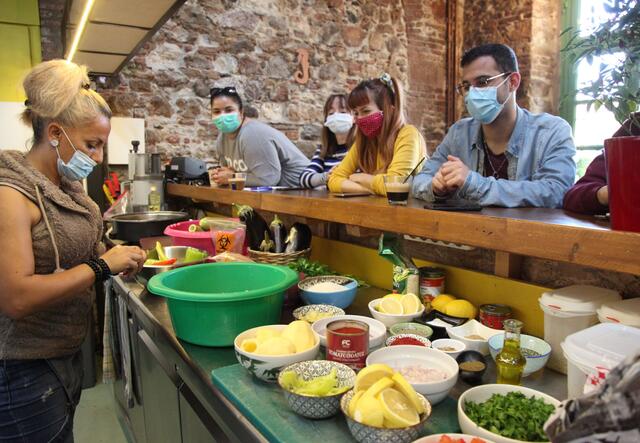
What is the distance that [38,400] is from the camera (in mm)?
1544

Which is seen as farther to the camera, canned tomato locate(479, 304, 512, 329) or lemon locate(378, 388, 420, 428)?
canned tomato locate(479, 304, 512, 329)

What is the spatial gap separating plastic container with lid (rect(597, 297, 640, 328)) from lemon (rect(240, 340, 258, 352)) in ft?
2.82

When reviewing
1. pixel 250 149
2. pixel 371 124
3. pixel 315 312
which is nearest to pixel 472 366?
pixel 315 312

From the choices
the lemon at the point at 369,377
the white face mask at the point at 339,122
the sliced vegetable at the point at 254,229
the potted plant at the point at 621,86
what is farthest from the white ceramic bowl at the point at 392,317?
the white face mask at the point at 339,122

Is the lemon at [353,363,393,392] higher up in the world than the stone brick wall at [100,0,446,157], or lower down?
lower down

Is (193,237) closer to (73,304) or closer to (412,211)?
(73,304)

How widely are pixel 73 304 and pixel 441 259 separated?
134cm

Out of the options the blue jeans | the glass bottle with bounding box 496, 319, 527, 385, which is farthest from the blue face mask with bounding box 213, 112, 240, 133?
the glass bottle with bounding box 496, 319, 527, 385

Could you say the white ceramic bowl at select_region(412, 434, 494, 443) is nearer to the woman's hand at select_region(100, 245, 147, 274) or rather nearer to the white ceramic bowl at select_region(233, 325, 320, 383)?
the white ceramic bowl at select_region(233, 325, 320, 383)

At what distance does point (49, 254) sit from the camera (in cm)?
149

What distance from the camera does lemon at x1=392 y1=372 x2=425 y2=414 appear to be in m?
0.94

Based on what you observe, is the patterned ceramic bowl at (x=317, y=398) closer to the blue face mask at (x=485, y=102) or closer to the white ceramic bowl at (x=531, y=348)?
the white ceramic bowl at (x=531, y=348)

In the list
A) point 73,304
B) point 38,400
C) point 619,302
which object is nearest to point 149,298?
point 73,304

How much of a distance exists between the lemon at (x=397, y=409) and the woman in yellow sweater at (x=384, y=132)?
1572 millimetres
